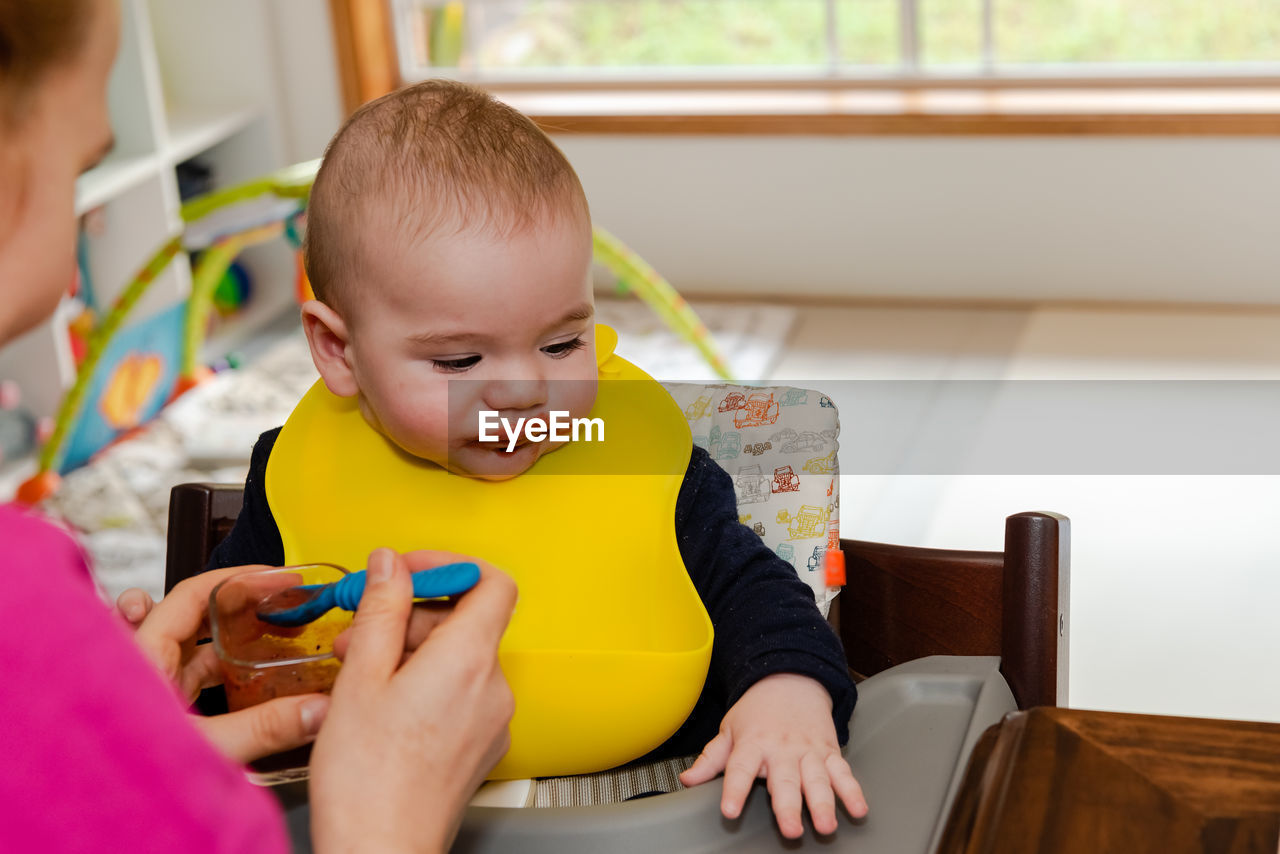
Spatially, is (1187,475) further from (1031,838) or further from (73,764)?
(73,764)

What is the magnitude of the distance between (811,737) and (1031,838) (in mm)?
236

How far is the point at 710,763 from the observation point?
854 mm

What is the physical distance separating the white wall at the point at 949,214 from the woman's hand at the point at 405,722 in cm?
260

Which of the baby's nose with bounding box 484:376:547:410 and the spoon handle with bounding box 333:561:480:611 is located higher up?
the baby's nose with bounding box 484:376:547:410

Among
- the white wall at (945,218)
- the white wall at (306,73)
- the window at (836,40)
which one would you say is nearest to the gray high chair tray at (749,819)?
the white wall at (945,218)

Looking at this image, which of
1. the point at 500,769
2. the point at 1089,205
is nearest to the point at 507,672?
the point at 500,769

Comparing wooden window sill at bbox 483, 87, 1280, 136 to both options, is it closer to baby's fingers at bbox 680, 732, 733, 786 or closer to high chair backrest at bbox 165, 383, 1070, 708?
high chair backrest at bbox 165, 383, 1070, 708

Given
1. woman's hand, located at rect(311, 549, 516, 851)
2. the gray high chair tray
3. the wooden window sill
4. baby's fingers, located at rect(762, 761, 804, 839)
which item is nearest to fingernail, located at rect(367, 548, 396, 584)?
woman's hand, located at rect(311, 549, 516, 851)

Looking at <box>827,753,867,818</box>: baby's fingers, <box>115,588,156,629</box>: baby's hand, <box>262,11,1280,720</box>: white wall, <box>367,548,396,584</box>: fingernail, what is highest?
<box>367,548,396,584</box>: fingernail

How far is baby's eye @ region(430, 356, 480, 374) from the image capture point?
0.96 m

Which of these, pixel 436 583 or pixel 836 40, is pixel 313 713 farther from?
pixel 836 40

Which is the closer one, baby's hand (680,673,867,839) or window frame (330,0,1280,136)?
baby's hand (680,673,867,839)

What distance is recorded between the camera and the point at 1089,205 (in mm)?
3057

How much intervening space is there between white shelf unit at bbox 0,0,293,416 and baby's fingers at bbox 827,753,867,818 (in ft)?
7.37
